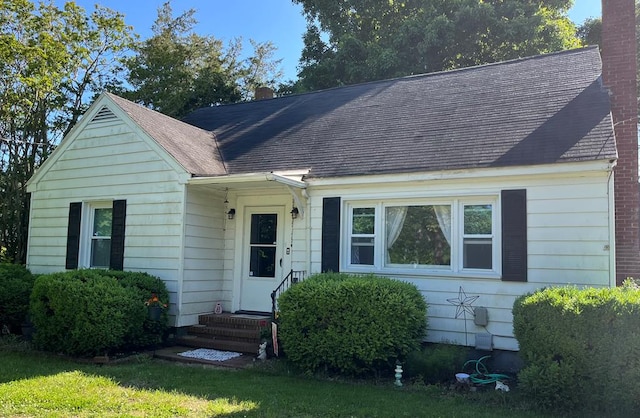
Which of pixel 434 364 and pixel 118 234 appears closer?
pixel 434 364

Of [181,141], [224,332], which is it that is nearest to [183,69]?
[181,141]

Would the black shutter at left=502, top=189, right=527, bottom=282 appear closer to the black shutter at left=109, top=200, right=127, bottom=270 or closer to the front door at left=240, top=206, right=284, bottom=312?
the front door at left=240, top=206, right=284, bottom=312

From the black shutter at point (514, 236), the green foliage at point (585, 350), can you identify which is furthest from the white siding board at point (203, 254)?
the green foliage at point (585, 350)

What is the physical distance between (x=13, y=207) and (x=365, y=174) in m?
10.7

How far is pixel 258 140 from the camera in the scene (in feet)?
36.7

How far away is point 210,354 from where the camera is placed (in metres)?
8.16

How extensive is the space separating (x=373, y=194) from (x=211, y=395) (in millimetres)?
4016

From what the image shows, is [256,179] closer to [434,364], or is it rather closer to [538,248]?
[434,364]

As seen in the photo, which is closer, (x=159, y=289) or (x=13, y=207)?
(x=159, y=289)

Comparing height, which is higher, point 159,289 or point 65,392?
point 159,289

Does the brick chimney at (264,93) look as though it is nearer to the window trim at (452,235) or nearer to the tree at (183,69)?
the tree at (183,69)

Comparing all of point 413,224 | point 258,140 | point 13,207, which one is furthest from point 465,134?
point 13,207

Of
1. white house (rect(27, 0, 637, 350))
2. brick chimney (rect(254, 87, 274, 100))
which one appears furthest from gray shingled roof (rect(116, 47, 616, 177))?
brick chimney (rect(254, 87, 274, 100))

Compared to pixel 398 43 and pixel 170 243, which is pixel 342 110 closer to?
pixel 170 243
